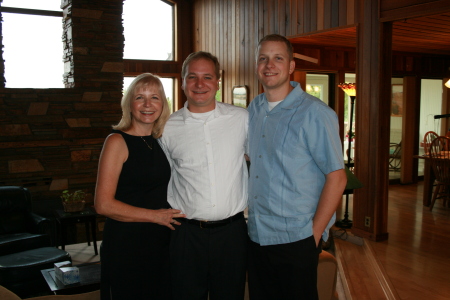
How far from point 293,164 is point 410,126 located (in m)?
7.58

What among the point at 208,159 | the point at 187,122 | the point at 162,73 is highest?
the point at 162,73

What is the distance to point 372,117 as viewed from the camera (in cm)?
498

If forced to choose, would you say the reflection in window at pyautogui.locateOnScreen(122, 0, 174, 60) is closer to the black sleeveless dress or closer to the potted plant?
the potted plant

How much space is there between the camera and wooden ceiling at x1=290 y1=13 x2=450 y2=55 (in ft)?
18.6

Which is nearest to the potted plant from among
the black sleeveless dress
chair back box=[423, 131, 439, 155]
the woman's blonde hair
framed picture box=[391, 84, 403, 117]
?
the black sleeveless dress

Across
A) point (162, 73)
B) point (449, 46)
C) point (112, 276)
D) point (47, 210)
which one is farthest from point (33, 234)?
point (449, 46)

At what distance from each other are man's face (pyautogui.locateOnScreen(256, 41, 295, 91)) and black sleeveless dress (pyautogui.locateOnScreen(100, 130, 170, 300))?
63 cm

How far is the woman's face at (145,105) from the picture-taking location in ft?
7.18

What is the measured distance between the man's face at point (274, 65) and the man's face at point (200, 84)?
252 millimetres

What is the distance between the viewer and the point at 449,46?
7980mm

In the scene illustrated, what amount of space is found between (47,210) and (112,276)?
4.06 meters

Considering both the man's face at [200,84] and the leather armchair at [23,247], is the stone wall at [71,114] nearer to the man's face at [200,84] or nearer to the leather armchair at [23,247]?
the leather armchair at [23,247]

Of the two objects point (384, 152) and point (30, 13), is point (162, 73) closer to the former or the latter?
point (30, 13)

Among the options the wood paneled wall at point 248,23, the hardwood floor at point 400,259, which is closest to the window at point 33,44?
the hardwood floor at point 400,259
